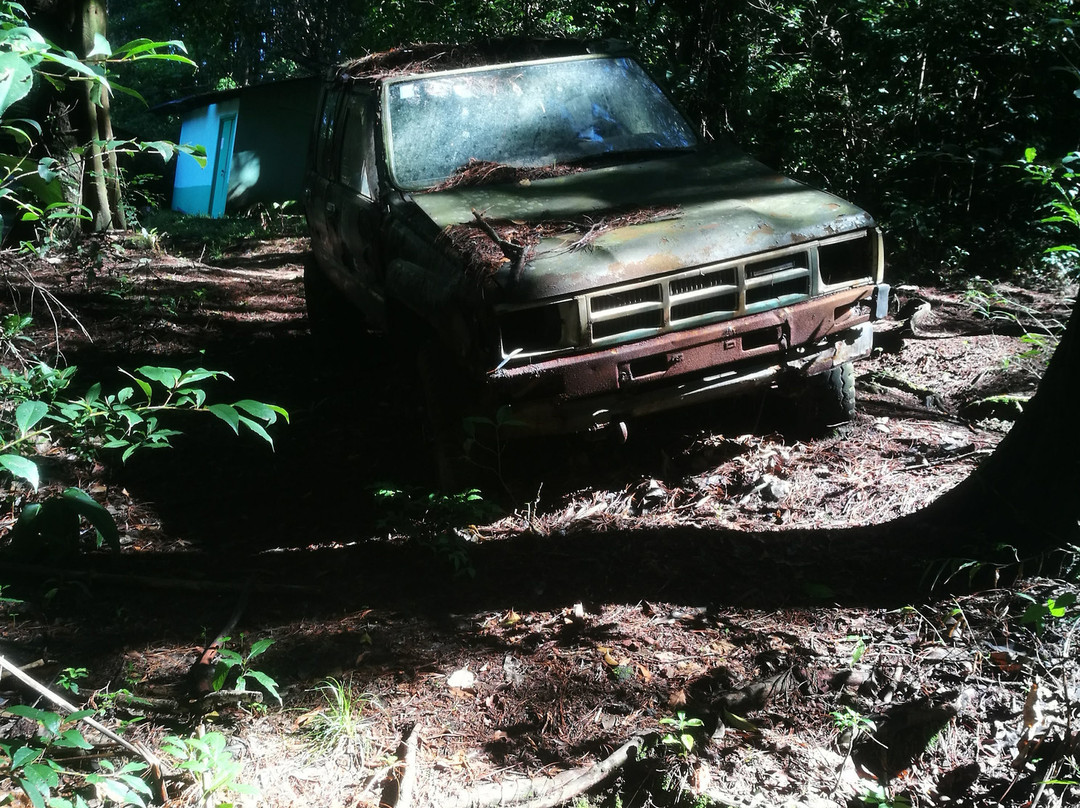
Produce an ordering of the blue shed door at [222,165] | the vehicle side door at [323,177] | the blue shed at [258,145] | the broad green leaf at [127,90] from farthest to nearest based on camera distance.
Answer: the blue shed door at [222,165] → the blue shed at [258,145] → the vehicle side door at [323,177] → the broad green leaf at [127,90]

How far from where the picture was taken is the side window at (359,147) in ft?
16.4

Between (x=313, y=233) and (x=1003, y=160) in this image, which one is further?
(x=1003, y=160)

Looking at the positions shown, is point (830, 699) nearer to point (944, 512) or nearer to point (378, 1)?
point (944, 512)

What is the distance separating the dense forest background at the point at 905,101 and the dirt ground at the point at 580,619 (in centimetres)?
314

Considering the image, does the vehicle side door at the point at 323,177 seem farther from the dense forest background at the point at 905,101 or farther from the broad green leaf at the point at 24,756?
the dense forest background at the point at 905,101

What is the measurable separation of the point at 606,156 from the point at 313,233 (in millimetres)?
2777

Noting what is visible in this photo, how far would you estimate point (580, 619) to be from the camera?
11.2 ft

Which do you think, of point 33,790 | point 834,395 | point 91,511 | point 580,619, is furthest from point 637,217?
point 33,790

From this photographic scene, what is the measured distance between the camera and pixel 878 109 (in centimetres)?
863

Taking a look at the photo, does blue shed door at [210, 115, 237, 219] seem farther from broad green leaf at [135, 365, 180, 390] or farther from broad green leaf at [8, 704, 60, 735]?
broad green leaf at [8, 704, 60, 735]

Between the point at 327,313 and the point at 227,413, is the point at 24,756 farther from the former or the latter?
the point at 327,313

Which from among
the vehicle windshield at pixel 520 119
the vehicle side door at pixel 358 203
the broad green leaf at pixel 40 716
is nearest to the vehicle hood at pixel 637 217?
the vehicle windshield at pixel 520 119

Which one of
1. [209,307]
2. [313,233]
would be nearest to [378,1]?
[209,307]

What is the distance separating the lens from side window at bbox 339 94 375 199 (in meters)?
5.00
